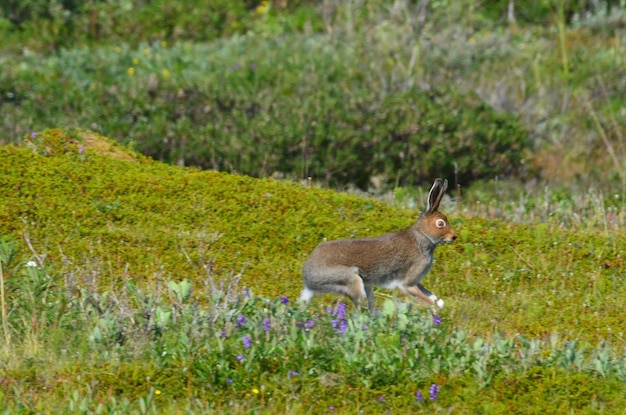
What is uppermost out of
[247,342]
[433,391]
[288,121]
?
[247,342]

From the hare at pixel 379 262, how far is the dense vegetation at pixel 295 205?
408 mm

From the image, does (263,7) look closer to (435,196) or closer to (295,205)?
(295,205)

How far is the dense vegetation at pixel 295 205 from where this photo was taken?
6.73 meters

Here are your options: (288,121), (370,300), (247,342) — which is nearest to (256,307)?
(247,342)

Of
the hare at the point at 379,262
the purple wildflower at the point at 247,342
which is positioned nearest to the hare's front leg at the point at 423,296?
the hare at the point at 379,262

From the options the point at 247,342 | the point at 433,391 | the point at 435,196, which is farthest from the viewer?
the point at 435,196

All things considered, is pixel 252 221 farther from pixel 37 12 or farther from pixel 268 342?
pixel 37 12

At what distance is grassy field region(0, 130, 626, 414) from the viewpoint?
663 cm

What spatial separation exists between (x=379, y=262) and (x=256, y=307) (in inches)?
48.6

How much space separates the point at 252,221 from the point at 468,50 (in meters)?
9.39

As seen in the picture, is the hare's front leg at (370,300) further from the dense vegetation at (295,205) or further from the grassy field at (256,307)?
the dense vegetation at (295,205)

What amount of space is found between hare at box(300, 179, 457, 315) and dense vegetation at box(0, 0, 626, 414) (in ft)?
1.34

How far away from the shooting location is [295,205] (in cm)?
1039

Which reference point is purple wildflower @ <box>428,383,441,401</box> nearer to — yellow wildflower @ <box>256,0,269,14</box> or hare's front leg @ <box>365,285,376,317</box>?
hare's front leg @ <box>365,285,376,317</box>
